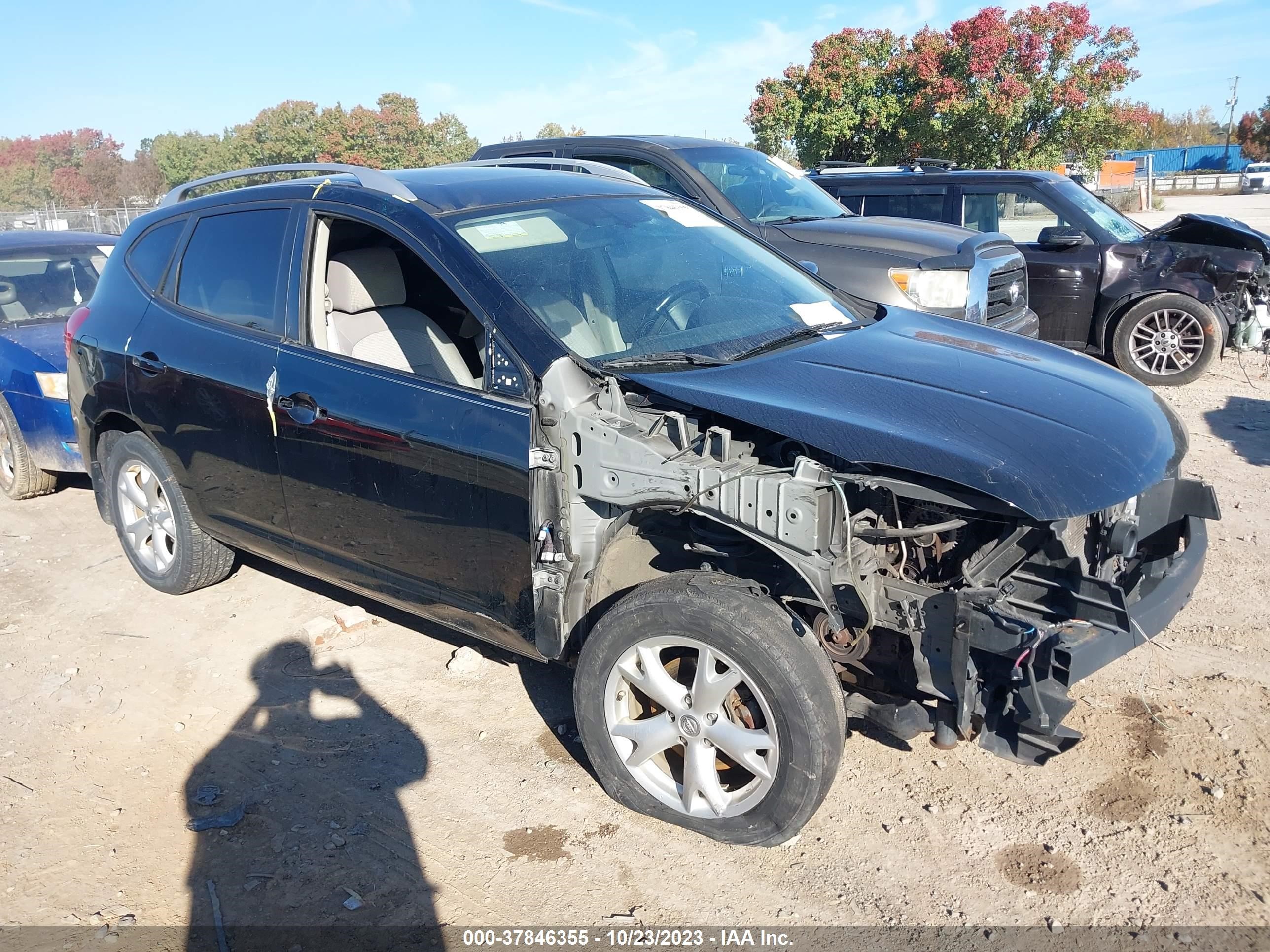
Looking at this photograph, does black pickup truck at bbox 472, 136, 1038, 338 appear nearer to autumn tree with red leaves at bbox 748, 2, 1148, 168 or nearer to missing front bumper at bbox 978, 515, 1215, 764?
missing front bumper at bbox 978, 515, 1215, 764

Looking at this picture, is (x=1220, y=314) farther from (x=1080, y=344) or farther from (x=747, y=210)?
(x=747, y=210)

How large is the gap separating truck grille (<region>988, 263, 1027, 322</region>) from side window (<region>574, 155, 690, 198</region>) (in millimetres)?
2314

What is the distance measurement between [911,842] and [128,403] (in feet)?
12.8

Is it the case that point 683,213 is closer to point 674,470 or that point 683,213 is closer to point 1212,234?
point 674,470

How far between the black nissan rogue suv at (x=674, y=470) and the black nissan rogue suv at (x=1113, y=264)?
5192 mm

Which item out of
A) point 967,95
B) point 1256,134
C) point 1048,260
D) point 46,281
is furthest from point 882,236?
point 1256,134

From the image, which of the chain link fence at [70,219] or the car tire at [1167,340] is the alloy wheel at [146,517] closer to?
the car tire at [1167,340]

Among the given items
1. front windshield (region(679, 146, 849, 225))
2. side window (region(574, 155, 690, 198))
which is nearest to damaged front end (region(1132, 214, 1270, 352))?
front windshield (region(679, 146, 849, 225))

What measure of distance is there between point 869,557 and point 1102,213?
760cm

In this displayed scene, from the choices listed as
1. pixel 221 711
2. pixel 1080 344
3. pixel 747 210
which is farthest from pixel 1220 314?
pixel 221 711

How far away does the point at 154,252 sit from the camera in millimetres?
4699

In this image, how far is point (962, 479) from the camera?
8.45ft

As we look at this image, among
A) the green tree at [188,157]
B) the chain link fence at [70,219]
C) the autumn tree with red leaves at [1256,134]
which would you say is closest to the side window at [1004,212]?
the chain link fence at [70,219]

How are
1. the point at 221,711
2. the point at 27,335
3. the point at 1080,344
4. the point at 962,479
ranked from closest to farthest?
the point at 962,479 → the point at 221,711 → the point at 27,335 → the point at 1080,344
